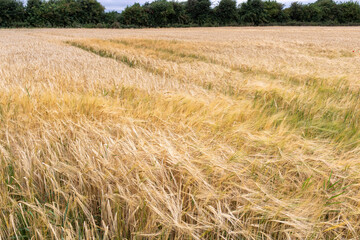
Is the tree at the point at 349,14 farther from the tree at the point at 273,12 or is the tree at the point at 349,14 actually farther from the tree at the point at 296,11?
the tree at the point at 273,12

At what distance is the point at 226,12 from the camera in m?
55.5

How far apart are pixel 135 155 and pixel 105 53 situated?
808 centimetres

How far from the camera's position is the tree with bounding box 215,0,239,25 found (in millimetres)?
55281

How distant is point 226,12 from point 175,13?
1245 cm

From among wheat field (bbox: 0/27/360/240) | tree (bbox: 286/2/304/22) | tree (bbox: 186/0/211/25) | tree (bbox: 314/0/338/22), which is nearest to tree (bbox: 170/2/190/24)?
tree (bbox: 186/0/211/25)

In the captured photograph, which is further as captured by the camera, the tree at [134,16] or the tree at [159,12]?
the tree at [159,12]

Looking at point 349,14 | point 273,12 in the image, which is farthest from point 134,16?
point 349,14

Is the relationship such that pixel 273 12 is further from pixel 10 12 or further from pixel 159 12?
pixel 10 12

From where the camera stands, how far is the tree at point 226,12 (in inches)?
2176

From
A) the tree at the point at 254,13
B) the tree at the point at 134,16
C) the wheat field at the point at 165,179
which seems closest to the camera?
the wheat field at the point at 165,179

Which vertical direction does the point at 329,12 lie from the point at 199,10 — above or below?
below

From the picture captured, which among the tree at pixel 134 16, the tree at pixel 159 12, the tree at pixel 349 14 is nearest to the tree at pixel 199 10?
the tree at pixel 159 12

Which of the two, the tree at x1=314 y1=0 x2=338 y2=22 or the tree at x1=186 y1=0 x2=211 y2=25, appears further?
the tree at x1=314 y1=0 x2=338 y2=22

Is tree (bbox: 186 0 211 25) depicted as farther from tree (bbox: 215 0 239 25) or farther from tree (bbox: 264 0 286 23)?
tree (bbox: 264 0 286 23)
